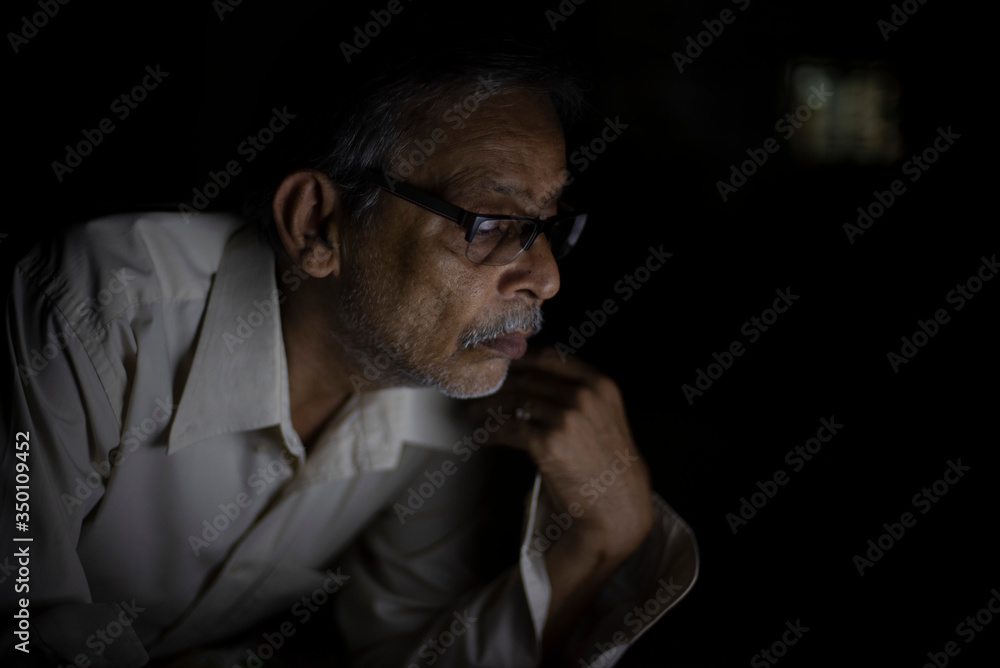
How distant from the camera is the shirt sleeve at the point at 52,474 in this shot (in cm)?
97

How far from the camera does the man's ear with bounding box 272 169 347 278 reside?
1.22 meters

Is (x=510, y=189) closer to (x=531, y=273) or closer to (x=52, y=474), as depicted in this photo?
(x=531, y=273)

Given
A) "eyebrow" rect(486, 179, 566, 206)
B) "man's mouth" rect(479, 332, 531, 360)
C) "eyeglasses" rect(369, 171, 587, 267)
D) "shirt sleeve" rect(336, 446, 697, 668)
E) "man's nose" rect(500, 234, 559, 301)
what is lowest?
"shirt sleeve" rect(336, 446, 697, 668)

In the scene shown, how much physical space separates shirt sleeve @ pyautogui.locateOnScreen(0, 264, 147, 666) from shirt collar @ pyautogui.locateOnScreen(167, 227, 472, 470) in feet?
0.45

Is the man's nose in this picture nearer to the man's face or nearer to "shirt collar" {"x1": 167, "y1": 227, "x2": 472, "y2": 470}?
the man's face

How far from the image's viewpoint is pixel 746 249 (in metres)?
1.56

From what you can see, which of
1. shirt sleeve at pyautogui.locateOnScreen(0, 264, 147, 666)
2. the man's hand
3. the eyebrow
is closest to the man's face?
the eyebrow

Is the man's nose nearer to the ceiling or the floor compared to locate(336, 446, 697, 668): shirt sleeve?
nearer to the ceiling

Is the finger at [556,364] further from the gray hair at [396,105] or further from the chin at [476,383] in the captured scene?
the gray hair at [396,105]

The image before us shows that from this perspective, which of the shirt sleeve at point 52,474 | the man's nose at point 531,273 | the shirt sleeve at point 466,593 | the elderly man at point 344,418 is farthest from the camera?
the shirt sleeve at point 466,593

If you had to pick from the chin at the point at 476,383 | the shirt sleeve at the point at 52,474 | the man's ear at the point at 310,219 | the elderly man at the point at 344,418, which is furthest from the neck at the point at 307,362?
the shirt sleeve at the point at 52,474

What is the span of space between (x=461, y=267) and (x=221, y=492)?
1.97ft

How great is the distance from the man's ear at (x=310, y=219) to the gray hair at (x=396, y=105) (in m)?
0.03

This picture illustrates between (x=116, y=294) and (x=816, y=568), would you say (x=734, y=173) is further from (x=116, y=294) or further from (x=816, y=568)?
(x=116, y=294)
